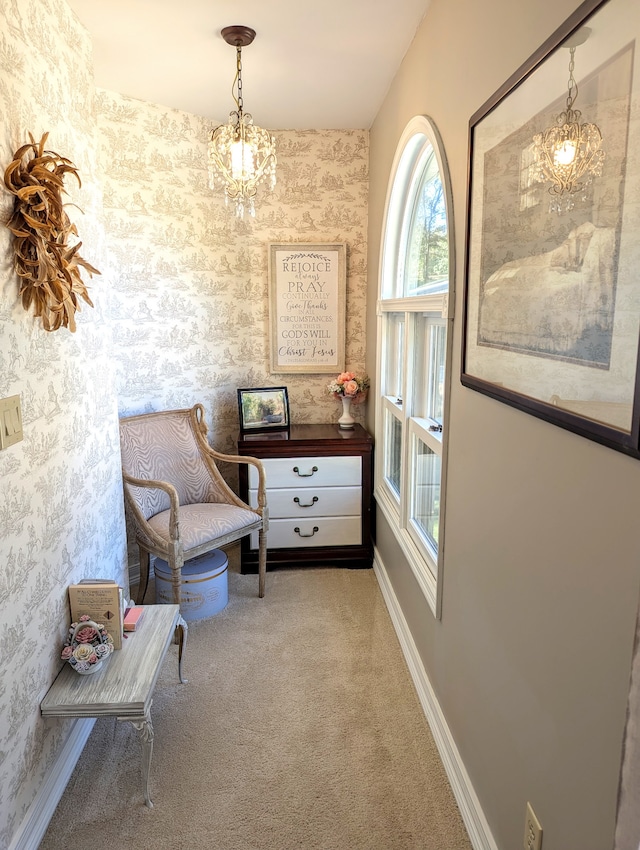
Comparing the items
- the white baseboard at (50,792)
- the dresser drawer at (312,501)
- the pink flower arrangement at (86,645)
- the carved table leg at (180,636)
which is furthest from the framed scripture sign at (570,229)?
the dresser drawer at (312,501)

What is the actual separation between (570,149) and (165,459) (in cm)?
254

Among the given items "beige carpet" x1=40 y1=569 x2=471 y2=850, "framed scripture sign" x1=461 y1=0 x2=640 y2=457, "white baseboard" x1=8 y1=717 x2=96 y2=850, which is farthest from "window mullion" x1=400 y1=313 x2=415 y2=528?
"white baseboard" x1=8 y1=717 x2=96 y2=850

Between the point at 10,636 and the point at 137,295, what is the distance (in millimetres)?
2171

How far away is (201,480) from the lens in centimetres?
322

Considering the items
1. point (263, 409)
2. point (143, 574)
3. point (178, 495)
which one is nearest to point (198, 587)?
point (143, 574)

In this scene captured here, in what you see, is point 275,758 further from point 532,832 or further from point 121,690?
point 532,832

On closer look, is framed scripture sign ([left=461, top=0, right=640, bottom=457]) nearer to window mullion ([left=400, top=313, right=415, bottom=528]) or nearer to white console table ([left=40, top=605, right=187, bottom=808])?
window mullion ([left=400, top=313, right=415, bottom=528])

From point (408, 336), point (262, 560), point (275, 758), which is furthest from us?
point (262, 560)

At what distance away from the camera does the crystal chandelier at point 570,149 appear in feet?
3.16

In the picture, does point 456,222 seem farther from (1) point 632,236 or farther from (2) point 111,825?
(2) point 111,825

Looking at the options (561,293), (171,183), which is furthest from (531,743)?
(171,183)

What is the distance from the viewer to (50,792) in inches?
68.6

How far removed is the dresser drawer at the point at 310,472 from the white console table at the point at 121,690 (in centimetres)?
140

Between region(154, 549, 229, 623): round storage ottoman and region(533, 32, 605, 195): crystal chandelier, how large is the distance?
2328 millimetres
